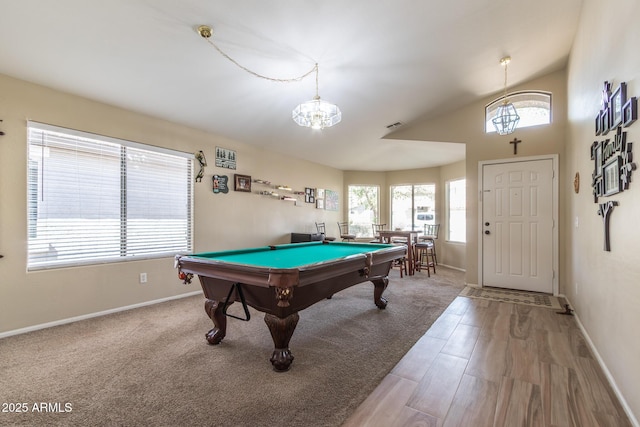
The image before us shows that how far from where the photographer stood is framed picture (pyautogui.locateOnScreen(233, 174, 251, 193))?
186 inches

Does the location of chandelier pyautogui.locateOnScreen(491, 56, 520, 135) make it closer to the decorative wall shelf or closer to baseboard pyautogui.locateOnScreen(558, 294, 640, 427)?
baseboard pyautogui.locateOnScreen(558, 294, 640, 427)

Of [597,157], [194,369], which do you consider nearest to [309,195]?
[194,369]

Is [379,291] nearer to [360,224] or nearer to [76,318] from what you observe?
[76,318]

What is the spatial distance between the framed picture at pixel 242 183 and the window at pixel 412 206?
4.21m

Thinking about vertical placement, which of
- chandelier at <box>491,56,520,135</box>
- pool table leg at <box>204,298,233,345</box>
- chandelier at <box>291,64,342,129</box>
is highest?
chandelier at <box>491,56,520,135</box>

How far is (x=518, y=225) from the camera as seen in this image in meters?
4.43

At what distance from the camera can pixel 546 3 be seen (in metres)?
2.90

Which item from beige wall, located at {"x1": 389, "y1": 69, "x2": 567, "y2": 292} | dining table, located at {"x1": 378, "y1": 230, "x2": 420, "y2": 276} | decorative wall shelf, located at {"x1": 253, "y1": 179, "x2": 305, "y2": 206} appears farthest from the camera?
dining table, located at {"x1": 378, "y1": 230, "x2": 420, "y2": 276}

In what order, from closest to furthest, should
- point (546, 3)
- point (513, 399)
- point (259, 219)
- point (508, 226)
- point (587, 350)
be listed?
point (513, 399) < point (587, 350) < point (546, 3) < point (508, 226) < point (259, 219)

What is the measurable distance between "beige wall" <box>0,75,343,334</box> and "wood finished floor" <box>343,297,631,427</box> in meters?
3.18

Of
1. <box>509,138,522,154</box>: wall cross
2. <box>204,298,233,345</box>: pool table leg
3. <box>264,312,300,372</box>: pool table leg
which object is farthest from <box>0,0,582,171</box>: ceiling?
<box>264,312,300,372</box>: pool table leg

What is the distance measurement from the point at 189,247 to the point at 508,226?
4.86m

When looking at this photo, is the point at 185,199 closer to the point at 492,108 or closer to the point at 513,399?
the point at 513,399

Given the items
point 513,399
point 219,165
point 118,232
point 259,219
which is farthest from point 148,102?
point 513,399
